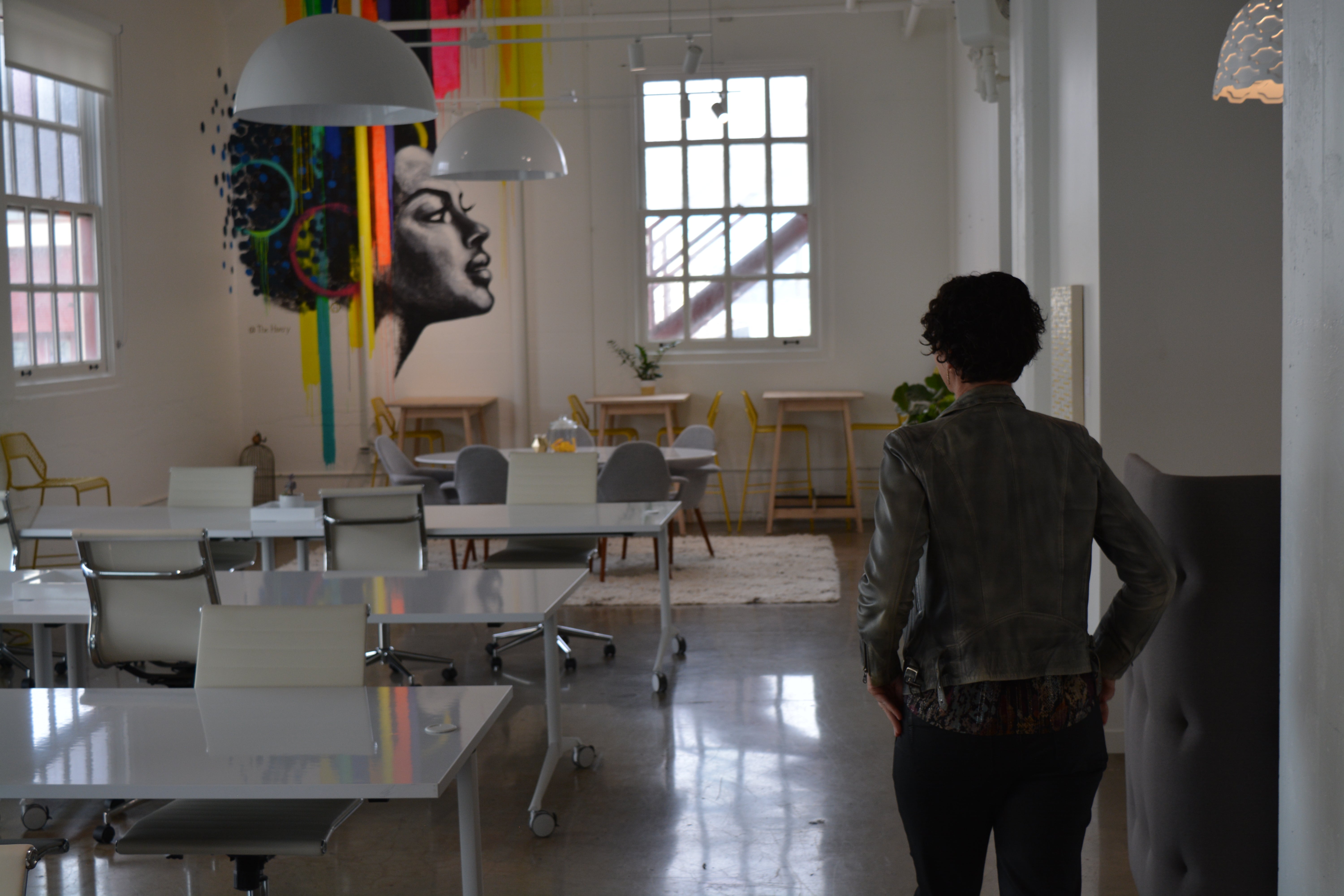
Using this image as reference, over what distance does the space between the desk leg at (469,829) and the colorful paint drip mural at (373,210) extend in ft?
26.9

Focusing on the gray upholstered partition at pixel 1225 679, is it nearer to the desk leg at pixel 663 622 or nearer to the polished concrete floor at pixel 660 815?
the polished concrete floor at pixel 660 815

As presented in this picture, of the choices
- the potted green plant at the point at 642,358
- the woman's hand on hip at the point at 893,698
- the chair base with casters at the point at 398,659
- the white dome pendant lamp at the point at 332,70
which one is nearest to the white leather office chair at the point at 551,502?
the chair base with casters at the point at 398,659

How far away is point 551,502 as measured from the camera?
586cm

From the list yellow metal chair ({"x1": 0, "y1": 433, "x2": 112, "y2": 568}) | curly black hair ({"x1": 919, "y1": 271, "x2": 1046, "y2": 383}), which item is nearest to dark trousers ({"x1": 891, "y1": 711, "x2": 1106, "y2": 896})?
curly black hair ({"x1": 919, "y1": 271, "x2": 1046, "y2": 383})

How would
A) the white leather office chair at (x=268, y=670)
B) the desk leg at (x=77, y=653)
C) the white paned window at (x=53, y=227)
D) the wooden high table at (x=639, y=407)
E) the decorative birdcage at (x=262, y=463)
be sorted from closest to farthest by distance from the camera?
the white leather office chair at (x=268, y=670) → the desk leg at (x=77, y=653) → the white paned window at (x=53, y=227) → the wooden high table at (x=639, y=407) → the decorative birdcage at (x=262, y=463)

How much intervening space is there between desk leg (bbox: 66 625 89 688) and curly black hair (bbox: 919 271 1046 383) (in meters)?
3.29

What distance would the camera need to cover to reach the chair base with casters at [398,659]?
17.2 ft

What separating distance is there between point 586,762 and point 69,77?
6.30 meters

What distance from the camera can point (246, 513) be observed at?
568 cm

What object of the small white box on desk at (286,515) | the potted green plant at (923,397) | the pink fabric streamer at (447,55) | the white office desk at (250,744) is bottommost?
the white office desk at (250,744)

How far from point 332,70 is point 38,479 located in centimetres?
503

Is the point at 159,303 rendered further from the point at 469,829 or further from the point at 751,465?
the point at 469,829

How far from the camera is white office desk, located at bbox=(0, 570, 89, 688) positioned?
369 centimetres

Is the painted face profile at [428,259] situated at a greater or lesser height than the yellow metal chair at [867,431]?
greater
